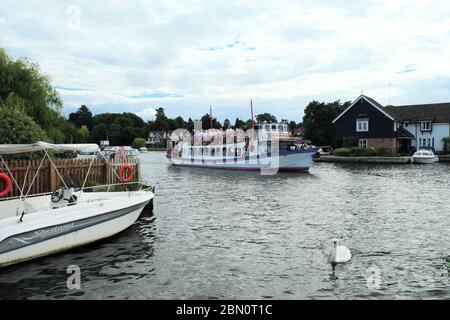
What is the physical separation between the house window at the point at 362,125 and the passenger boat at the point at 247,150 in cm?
1641

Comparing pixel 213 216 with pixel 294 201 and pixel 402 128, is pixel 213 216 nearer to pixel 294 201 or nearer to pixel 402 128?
pixel 294 201

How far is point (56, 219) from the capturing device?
11.6 meters

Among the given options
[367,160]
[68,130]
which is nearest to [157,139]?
[68,130]

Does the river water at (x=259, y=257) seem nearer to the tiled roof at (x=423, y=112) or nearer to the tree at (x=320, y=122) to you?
the tiled roof at (x=423, y=112)

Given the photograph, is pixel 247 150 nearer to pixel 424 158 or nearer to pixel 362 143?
pixel 424 158

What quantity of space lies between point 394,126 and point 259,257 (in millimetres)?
59398

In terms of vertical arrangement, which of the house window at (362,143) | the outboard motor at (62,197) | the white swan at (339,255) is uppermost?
the house window at (362,143)

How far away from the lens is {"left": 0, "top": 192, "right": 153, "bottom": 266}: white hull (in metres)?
10.8

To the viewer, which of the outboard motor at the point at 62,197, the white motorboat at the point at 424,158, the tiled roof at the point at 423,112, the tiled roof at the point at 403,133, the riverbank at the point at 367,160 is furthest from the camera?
the tiled roof at the point at 403,133

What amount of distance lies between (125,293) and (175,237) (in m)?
5.33

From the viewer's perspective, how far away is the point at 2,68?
29.5 m

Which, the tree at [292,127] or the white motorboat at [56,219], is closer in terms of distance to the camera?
the white motorboat at [56,219]

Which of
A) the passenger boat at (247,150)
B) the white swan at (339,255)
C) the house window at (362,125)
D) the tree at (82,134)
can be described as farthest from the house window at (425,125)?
the tree at (82,134)

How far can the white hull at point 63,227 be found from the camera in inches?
423
